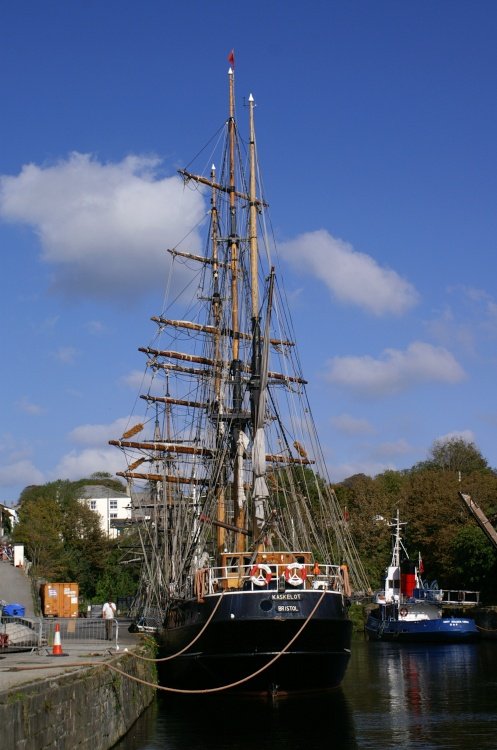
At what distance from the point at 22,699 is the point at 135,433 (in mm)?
61056

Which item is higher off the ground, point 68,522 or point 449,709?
point 68,522

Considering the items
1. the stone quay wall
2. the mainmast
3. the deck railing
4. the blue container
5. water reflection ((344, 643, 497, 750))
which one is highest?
the mainmast

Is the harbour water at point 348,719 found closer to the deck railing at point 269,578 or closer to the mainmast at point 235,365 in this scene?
the deck railing at point 269,578

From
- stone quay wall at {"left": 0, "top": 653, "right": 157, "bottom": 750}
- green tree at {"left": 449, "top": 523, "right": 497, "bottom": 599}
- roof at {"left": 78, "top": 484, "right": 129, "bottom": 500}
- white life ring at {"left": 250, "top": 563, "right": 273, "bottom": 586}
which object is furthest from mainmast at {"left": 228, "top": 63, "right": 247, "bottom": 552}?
roof at {"left": 78, "top": 484, "right": 129, "bottom": 500}

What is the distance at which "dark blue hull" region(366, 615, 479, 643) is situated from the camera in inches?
2549

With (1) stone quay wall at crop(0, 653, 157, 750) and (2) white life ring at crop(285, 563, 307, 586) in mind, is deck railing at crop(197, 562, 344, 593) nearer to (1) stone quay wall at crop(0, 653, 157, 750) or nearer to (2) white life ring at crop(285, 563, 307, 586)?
(2) white life ring at crop(285, 563, 307, 586)

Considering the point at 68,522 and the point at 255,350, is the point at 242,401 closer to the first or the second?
the point at 255,350

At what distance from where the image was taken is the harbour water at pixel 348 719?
23859 millimetres

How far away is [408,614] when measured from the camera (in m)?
69.6

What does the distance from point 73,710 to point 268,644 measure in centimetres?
1416

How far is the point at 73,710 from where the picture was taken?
723 inches

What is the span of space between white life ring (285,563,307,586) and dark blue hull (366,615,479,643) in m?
34.5

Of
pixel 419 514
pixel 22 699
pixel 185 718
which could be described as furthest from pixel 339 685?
pixel 419 514

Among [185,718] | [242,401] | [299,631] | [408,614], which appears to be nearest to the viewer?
[185,718]
